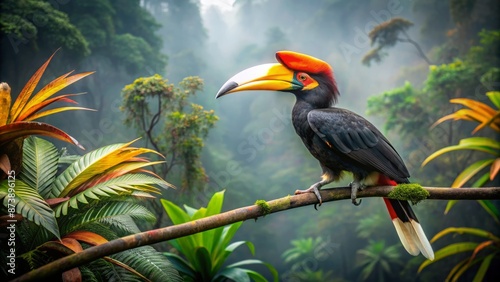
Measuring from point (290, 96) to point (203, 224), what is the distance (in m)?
4.93

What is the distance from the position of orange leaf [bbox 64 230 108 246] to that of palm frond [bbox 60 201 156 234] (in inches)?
3.3

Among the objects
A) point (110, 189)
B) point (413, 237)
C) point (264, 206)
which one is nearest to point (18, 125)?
point (110, 189)

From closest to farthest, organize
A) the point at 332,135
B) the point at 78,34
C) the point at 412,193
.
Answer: the point at 412,193
the point at 332,135
the point at 78,34

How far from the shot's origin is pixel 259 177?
5809 mm

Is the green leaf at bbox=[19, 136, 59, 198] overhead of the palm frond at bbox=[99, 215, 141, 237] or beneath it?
overhead

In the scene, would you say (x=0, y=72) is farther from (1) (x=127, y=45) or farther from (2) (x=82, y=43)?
(1) (x=127, y=45)

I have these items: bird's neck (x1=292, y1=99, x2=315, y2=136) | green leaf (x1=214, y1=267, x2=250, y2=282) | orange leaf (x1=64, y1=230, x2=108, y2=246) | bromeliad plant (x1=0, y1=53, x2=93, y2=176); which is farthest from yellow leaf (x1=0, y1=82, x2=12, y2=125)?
green leaf (x1=214, y1=267, x2=250, y2=282)

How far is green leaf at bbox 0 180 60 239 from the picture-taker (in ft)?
5.05

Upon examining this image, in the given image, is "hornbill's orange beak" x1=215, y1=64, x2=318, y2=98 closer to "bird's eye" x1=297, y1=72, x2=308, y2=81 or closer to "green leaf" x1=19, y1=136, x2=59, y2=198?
"bird's eye" x1=297, y1=72, x2=308, y2=81

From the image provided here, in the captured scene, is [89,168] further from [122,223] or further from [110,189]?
[122,223]

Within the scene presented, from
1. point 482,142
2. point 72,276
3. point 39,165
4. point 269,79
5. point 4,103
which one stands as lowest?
point 72,276

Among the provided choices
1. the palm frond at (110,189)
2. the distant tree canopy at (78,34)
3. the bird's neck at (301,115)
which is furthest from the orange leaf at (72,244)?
the distant tree canopy at (78,34)

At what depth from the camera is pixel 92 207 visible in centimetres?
205

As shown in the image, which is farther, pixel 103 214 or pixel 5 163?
pixel 103 214
